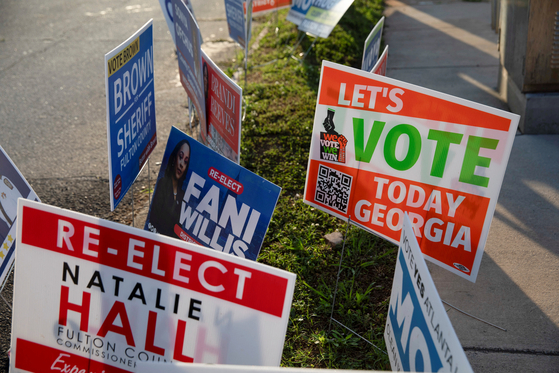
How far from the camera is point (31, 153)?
5.19 m

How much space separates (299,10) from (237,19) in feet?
5.04

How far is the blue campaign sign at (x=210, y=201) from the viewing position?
2.36 meters

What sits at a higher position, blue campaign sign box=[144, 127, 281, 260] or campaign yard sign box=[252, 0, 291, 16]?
campaign yard sign box=[252, 0, 291, 16]

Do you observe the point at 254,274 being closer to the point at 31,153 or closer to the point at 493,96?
the point at 31,153

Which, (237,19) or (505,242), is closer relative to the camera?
(505,242)

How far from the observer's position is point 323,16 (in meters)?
6.39

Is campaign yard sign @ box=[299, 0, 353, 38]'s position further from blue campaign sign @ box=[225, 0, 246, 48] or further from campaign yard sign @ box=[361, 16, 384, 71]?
campaign yard sign @ box=[361, 16, 384, 71]

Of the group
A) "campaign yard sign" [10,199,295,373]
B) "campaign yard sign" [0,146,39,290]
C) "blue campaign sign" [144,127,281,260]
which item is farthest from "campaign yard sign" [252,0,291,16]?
"campaign yard sign" [10,199,295,373]

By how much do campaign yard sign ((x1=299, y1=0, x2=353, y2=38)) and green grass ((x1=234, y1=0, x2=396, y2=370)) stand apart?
2.30 feet

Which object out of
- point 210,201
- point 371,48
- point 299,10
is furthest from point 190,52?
point 299,10

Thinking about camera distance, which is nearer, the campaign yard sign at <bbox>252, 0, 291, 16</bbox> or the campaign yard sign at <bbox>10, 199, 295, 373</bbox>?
the campaign yard sign at <bbox>10, 199, 295, 373</bbox>

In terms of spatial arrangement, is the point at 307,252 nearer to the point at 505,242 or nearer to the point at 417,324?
the point at 505,242

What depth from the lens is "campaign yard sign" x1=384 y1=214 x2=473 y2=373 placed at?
4.49 ft

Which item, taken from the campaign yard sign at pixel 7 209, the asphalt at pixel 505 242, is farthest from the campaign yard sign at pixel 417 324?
the campaign yard sign at pixel 7 209
